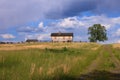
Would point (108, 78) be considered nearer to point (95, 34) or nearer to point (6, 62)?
point (6, 62)

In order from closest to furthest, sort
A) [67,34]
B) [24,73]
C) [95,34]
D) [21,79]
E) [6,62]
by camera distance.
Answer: [21,79]
[24,73]
[6,62]
[95,34]
[67,34]

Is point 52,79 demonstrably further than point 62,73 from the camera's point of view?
No

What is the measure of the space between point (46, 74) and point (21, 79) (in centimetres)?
224

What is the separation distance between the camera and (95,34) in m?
174

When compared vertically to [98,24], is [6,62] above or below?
below

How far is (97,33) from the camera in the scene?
568 ft

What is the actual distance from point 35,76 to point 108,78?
4.23 meters

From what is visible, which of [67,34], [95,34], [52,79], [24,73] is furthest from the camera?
[67,34]

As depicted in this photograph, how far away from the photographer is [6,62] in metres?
22.7

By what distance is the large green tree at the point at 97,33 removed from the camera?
172625mm

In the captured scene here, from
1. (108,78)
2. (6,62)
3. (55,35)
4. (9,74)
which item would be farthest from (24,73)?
(55,35)

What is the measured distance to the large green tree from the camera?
173 meters

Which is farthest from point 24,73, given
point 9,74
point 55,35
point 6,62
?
point 55,35

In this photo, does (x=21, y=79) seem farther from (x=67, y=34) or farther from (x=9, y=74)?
(x=67, y=34)
